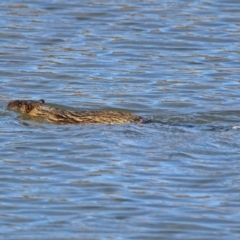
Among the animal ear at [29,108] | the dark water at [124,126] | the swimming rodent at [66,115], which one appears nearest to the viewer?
the dark water at [124,126]

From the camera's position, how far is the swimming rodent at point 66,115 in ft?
42.6

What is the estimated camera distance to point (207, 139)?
12117 mm

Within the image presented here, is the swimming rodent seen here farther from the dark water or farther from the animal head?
the dark water

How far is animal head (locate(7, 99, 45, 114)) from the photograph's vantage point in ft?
44.8

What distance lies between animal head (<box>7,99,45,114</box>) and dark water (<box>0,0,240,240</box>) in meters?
0.21

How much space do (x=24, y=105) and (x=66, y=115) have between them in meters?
0.76

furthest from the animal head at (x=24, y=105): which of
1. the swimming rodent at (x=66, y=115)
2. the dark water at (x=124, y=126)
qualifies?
the dark water at (x=124, y=126)

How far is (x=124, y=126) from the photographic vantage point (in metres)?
12.8

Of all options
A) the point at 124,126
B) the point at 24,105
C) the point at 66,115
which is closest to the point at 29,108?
the point at 24,105

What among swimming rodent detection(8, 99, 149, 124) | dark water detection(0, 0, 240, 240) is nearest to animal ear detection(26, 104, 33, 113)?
swimming rodent detection(8, 99, 149, 124)

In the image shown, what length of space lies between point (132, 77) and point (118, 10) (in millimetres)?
4970

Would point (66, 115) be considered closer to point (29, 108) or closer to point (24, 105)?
point (29, 108)

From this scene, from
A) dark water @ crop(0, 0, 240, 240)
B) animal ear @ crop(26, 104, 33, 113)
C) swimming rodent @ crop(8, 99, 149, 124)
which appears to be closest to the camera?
dark water @ crop(0, 0, 240, 240)

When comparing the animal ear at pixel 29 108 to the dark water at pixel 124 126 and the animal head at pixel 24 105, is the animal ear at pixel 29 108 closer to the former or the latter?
the animal head at pixel 24 105
